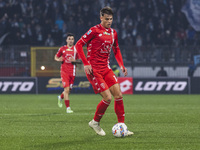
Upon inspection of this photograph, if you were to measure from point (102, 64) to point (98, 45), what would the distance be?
35cm

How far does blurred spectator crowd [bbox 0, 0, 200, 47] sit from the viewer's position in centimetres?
2806

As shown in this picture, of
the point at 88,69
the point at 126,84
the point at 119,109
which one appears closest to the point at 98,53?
the point at 88,69

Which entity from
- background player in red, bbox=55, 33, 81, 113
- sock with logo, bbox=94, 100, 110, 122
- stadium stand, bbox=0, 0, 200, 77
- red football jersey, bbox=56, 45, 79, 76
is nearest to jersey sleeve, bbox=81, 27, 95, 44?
sock with logo, bbox=94, 100, 110, 122

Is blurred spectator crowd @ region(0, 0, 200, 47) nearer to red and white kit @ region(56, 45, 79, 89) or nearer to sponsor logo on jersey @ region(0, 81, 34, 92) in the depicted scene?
sponsor logo on jersey @ region(0, 81, 34, 92)

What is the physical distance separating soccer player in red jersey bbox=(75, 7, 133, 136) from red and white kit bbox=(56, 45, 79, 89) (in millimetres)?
6013

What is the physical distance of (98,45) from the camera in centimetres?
799

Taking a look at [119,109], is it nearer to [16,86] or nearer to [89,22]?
[16,86]

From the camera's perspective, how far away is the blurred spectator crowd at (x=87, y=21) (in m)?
28.1

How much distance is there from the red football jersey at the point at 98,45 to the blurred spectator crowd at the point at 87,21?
1986cm

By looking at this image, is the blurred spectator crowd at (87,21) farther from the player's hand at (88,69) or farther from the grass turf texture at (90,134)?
the player's hand at (88,69)

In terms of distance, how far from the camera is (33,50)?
82.0 ft

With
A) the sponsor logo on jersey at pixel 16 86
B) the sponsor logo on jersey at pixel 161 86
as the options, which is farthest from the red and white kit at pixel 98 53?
the sponsor logo on jersey at pixel 16 86

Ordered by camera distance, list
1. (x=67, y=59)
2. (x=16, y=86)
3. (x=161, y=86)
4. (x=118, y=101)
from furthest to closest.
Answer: (x=16, y=86) → (x=161, y=86) → (x=67, y=59) → (x=118, y=101)

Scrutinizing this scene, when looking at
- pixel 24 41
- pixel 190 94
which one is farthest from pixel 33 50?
pixel 190 94
